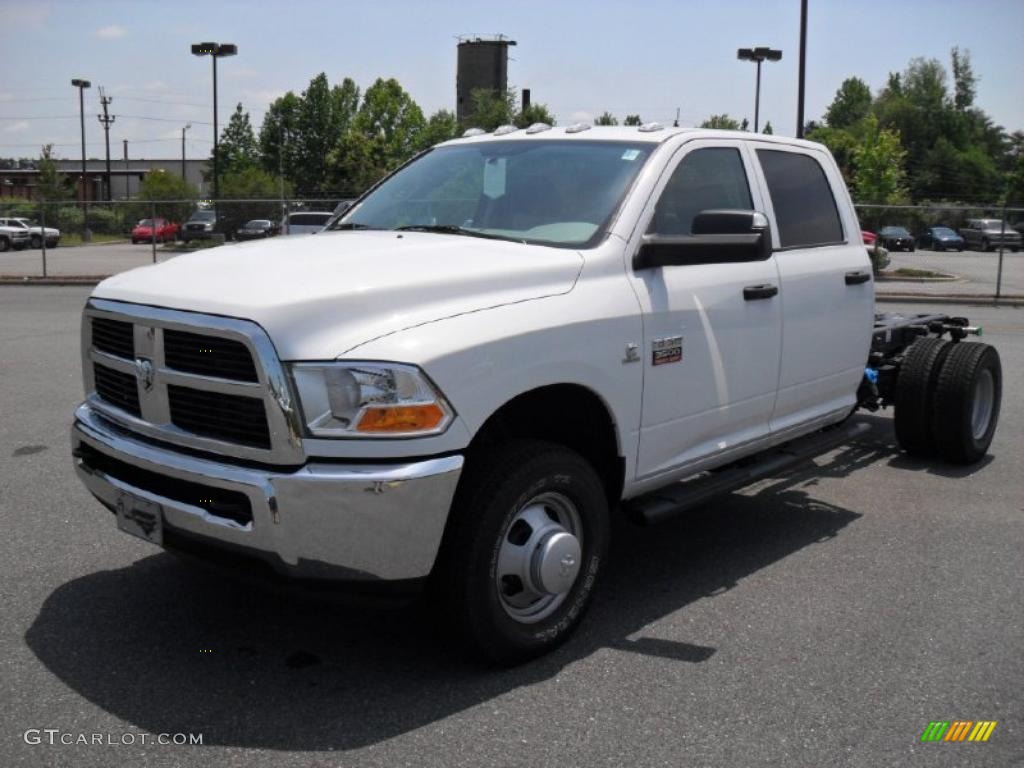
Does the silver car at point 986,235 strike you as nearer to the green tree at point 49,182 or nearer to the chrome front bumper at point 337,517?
the chrome front bumper at point 337,517

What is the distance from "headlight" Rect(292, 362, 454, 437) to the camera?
11.4ft

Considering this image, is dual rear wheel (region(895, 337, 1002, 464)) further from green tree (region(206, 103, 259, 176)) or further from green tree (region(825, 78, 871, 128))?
green tree (region(825, 78, 871, 128))

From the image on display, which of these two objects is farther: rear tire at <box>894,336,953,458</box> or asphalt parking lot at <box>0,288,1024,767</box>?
rear tire at <box>894,336,953,458</box>

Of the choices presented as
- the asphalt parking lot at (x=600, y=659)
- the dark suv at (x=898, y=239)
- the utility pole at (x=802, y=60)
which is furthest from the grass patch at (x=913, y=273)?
the asphalt parking lot at (x=600, y=659)

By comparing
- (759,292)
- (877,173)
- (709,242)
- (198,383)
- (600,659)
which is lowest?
(600,659)

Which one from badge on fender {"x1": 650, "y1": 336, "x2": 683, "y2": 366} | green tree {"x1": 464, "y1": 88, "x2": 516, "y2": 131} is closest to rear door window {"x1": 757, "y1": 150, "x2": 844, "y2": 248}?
badge on fender {"x1": 650, "y1": 336, "x2": 683, "y2": 366}

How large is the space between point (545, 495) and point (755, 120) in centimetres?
5030

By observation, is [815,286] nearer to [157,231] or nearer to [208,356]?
[208,356]

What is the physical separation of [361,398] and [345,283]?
1.63 feet

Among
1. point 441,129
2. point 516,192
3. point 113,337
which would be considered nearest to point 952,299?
point 516,192

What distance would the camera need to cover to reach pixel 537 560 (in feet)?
13.0

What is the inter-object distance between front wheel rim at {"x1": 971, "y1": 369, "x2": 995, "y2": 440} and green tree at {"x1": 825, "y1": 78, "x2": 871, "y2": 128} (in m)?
141

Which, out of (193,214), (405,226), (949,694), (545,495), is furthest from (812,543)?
(193,214)

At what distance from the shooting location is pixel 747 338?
5.00 meters
